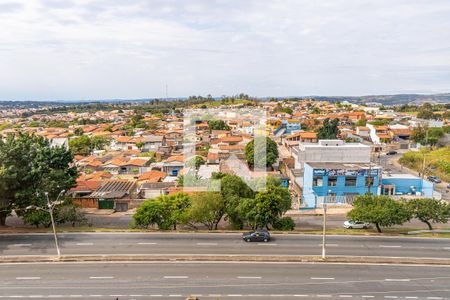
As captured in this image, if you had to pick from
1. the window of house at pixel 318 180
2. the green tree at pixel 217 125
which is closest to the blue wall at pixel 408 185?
the window of house at pixel 318 180

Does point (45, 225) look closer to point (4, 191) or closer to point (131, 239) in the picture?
point (4, 191)

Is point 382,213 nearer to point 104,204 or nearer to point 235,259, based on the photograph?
point 235,259

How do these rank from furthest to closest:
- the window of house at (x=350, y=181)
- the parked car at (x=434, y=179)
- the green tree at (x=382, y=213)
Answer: the parked car at (x=434, y=179) → the window of house at (x=350, y=181) → the green tree at (x=382, y=213)

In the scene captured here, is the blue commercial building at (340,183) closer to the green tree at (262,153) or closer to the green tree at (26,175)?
the green tree at (262,153)

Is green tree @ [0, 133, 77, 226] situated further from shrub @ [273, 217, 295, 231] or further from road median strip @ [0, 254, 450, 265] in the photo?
shrub @ [273, 217, 295, 231]

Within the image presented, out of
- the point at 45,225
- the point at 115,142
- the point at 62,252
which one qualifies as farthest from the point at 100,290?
the point at 115,142

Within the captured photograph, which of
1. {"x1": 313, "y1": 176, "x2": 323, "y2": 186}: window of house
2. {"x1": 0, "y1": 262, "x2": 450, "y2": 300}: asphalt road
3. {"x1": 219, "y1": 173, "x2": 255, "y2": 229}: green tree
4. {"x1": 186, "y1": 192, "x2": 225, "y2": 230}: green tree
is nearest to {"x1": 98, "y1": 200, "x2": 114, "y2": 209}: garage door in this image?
{"x1": 186, "y1": 192, "x2": 225, "y2": 230}: green tree
